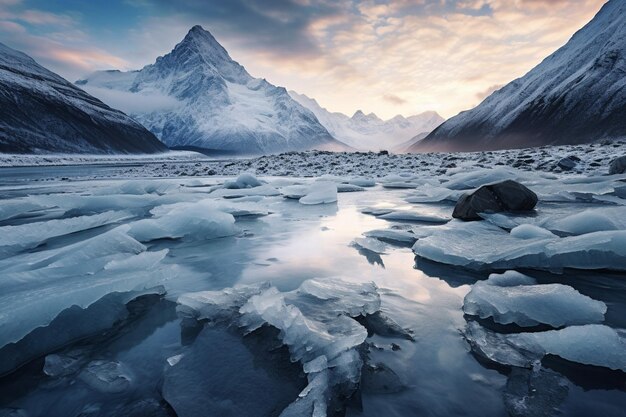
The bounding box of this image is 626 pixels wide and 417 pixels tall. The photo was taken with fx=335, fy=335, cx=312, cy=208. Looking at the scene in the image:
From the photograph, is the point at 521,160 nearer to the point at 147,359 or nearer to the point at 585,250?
the point at 585,250

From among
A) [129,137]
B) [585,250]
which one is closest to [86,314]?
[585,250]

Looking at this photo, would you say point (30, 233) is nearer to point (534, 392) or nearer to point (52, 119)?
point (534, 392)

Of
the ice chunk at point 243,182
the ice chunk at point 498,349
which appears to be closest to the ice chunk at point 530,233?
the ice chunk at point 498,349

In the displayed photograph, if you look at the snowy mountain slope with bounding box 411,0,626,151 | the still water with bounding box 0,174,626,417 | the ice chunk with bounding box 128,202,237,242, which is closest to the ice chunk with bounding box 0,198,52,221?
the ice chunk with bounding box 128,202,237,242

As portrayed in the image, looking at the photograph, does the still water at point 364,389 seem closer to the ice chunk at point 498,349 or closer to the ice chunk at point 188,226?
the ice chunk at point 498,349

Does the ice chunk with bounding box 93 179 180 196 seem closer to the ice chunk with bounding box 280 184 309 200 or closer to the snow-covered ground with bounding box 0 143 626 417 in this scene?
the ice chunk with bounding box 280 184 309 200

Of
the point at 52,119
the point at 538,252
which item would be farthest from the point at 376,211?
the point at 52,119
